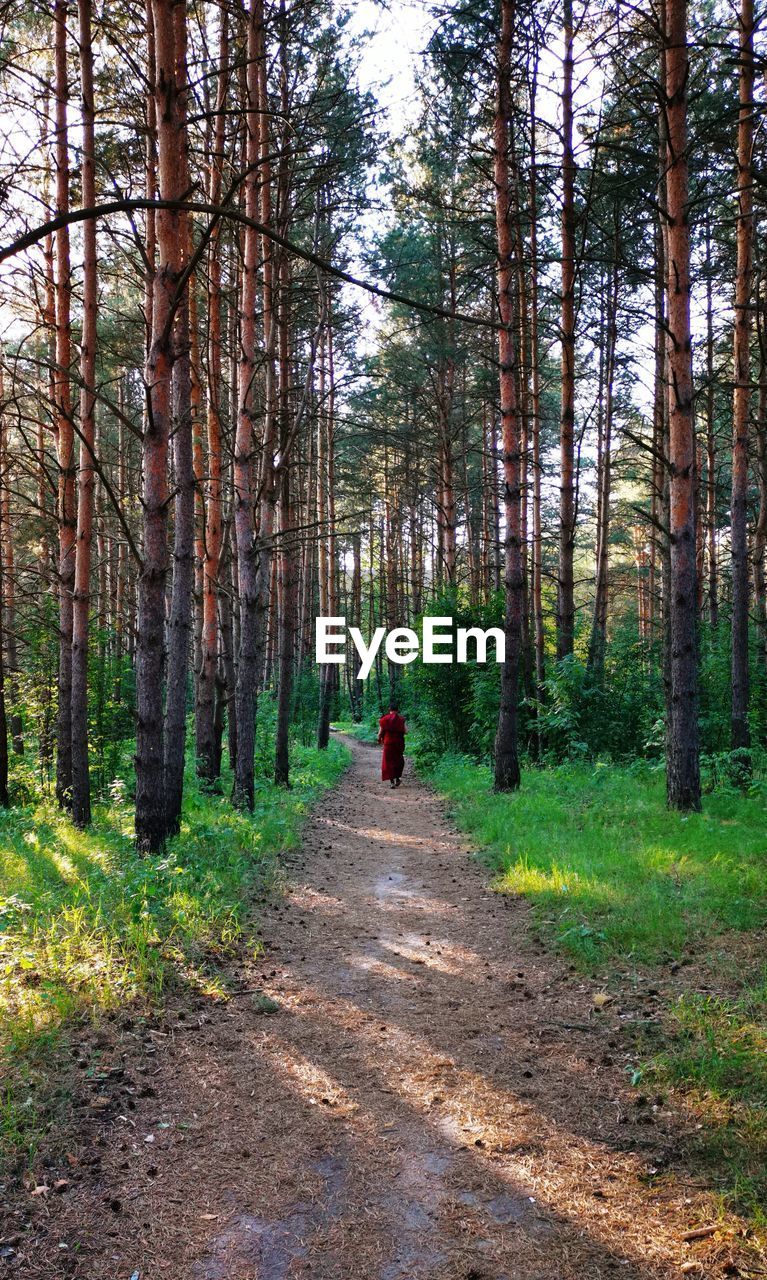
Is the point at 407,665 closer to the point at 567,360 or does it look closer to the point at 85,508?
the point at 567,360

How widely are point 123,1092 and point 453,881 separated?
4.95 meters

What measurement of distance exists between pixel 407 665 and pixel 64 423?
11.4m

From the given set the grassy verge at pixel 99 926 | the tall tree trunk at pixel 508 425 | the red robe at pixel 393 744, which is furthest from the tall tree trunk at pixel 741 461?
the grassy verge at pixel 99 926

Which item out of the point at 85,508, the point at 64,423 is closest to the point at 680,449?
the point at 85,508

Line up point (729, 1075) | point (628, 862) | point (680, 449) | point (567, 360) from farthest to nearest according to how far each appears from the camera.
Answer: point (567, 360), point (680, 449), point (628, 862), point (729, 1075)

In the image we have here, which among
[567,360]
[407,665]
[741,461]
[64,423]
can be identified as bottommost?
[407,665]

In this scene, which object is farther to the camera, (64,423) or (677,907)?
(64,423)

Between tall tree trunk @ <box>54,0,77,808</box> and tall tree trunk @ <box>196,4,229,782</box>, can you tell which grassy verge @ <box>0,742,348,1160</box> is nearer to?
tall tree trunk @ <box>54,0,77,808</box>

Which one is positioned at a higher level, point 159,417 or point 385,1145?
point 159,417

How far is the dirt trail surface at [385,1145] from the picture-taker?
2754mm

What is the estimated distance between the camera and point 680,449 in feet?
28.1

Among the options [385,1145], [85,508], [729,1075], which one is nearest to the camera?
[385,1145]

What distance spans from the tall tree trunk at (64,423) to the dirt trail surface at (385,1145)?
7535mm

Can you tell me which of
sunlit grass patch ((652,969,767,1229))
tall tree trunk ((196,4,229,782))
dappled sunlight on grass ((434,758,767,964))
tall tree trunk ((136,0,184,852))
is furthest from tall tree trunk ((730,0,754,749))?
tall tree trunk ((136,0,184,852))
